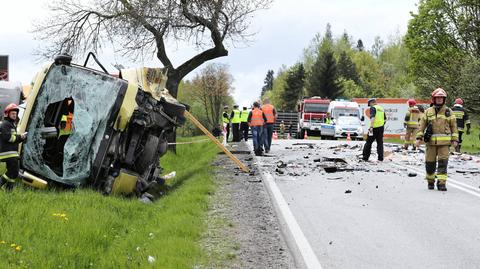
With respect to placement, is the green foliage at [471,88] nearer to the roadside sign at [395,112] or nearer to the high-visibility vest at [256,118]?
the roadside sign at [395,112]

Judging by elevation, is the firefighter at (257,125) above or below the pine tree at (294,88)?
below

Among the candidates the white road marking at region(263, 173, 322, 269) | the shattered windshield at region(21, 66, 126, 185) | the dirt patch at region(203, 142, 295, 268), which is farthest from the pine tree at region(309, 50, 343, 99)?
the shattered windshield at region(21, 66, 126, 185)

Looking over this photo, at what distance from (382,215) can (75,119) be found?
4707 mm

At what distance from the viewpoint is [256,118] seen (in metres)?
17.2

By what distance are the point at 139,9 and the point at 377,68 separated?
3033 inches

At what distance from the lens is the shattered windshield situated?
29.8 feet

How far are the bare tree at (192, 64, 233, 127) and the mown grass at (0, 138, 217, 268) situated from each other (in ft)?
246

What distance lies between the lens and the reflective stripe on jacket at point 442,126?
10.5 m

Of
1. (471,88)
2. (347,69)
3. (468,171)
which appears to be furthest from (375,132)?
(347,69)

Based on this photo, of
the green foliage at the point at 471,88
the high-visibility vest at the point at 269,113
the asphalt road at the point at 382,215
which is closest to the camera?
the asphalt road at the point at 382,215

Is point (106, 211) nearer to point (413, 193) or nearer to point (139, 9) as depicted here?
point (413, 193)

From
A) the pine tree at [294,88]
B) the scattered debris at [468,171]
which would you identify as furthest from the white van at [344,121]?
the pine tree at [294,88]

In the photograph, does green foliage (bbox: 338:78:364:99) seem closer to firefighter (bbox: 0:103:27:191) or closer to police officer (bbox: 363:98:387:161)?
police officer (bbox: 363:98:387:161)

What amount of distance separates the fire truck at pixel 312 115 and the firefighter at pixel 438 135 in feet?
89.0
